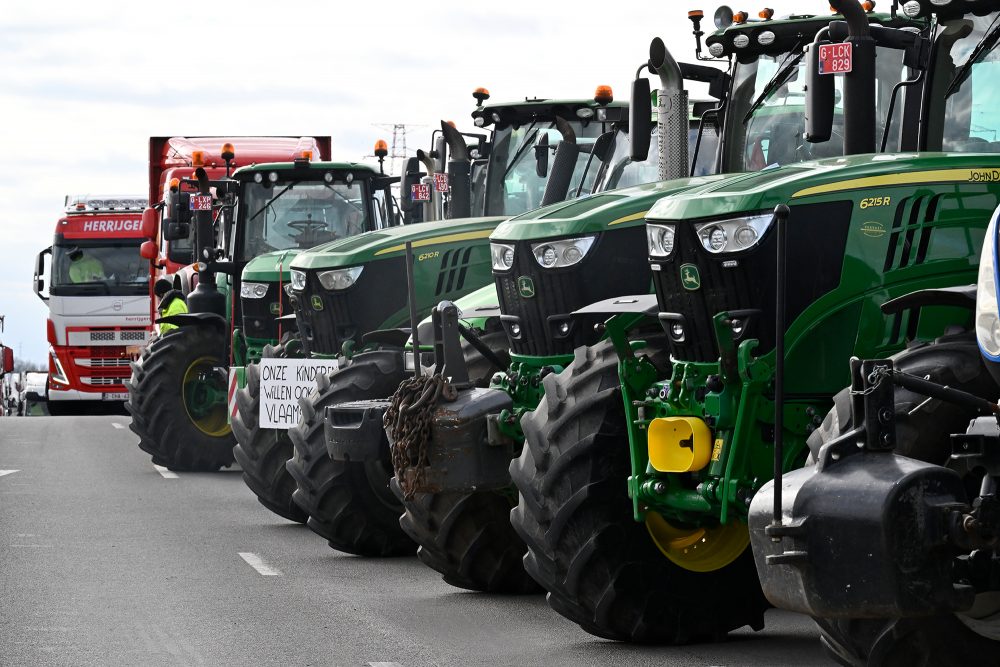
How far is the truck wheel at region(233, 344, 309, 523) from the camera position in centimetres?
1318

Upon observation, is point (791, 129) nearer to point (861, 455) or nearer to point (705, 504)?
point (705, 504)

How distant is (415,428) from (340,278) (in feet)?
14.8

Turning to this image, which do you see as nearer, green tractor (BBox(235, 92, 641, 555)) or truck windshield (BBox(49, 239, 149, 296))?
green tractor (BBox(235, 92, 641, 555))

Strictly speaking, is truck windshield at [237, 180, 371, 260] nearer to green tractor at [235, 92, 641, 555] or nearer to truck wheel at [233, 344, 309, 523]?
green tractor at [235, 92, 641, 555]

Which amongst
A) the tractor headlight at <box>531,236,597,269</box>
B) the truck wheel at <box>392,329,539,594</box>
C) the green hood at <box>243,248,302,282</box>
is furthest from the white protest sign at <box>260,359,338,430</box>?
the tractor headlight at <box>531,236,597,269</box>

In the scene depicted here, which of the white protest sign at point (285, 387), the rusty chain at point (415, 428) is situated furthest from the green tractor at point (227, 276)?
the rusty chain at point (415, 428)

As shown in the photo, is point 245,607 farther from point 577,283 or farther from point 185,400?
point 185,400

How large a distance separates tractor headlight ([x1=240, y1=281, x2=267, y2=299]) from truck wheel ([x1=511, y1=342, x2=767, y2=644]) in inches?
353

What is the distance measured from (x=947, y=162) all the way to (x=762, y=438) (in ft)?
4.20

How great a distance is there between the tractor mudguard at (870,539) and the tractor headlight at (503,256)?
378 centimetres

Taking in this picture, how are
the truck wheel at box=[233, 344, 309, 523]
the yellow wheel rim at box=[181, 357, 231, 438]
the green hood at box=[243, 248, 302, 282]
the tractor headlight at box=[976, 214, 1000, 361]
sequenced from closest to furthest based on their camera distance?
the tractor headlight at box=[976, 214, 1000, 361], the truck wheel at box=[233, 344, 309, 523], the green hood at box=[243, 248, 302, 282], the yellow wheel rim at box=[181, 357, 231, 438]

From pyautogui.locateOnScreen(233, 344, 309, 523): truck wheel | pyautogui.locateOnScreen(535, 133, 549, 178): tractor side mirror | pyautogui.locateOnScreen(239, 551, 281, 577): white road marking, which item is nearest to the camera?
pyautogui.locateOnScreen(239, 551, 281, 577): white road marking

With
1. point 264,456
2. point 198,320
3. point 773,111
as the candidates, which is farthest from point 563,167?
point 198,320

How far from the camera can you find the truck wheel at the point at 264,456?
43.2ft
